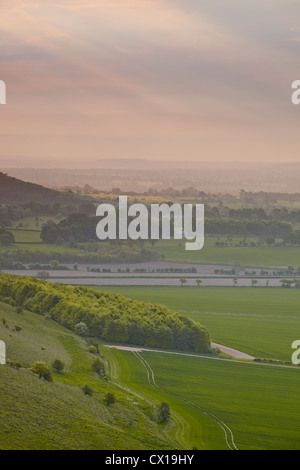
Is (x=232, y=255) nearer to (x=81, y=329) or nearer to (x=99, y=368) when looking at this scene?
(x=81, y=329)

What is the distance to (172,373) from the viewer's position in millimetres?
62719

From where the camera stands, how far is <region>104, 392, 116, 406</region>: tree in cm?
4897

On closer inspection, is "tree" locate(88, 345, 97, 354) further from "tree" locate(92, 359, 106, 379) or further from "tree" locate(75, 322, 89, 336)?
"tree" locate(75, 322, 89, 336)

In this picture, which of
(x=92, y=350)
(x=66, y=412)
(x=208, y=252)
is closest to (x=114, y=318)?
(x=92, y=350)

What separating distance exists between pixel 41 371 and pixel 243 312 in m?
56.4

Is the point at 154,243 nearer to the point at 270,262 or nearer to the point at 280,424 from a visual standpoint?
the point at 270,262

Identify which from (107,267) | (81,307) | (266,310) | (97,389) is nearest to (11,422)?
(97,389)

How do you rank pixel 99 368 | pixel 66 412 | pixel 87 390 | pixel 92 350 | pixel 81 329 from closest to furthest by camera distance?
1. pixel 66 412
2. pixel 87 390
3. pixel 99 368
4. pixel 92 350
5. pixel 81 329

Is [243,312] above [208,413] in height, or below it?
above

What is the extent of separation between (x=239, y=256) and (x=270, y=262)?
761 centimetres

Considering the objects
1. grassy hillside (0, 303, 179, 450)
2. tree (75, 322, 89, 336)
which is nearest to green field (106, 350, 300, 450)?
grassy hillside (0, 303, 179, 450)

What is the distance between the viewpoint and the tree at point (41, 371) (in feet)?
165

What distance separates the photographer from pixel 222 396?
56094 mm

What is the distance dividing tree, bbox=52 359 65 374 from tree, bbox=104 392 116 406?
704 centimetres
